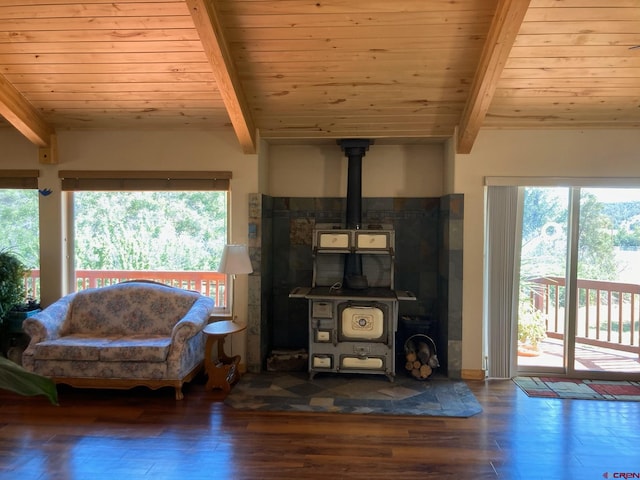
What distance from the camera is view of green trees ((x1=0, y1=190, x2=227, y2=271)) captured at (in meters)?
4.48

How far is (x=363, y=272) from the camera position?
4.48 metres

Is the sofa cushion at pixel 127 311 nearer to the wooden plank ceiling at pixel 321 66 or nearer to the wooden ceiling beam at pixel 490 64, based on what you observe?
the wooden plank ceiling at pixel 321 66

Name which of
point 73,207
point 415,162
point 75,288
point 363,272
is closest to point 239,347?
point 363,272

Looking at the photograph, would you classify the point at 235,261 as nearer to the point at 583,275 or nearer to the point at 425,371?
the point at 425,371

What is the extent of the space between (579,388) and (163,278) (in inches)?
157

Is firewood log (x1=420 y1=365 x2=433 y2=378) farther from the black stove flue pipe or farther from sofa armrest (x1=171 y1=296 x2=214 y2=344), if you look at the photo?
sofa armrest (x1=171 y1=296 x2=214 y2=344)

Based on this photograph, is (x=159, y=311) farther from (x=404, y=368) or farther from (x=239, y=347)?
(x=404, y=368)

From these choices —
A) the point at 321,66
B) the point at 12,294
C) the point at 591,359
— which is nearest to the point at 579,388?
the point at 591,359

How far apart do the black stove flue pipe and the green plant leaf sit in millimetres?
3401

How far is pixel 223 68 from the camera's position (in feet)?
10.4

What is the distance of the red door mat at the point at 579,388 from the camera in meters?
3.71

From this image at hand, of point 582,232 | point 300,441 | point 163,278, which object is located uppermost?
point 582,232

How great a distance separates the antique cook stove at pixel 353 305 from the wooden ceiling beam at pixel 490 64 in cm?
93

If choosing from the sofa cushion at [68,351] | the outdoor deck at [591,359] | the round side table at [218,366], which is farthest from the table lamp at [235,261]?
the outdoor deck at [591,359]
